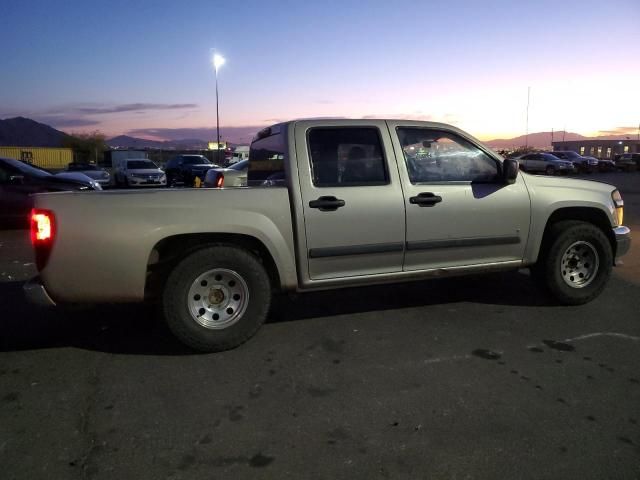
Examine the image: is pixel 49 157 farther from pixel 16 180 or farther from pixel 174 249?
pixel 174 249

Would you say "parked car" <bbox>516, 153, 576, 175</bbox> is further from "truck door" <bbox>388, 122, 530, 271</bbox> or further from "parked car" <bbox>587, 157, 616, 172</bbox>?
"truck door" <bbox>388, 122, 530, 271</bbox>

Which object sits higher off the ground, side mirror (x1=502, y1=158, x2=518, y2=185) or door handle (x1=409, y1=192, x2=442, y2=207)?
side mirror (x1=502, y1=158, x2=518, y2=185)

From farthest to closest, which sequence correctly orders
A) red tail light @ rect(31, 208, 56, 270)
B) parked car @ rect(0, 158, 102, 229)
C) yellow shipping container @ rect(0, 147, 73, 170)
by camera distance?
yellow shipping container @ rect(0, 147, 73, 170) → parked car @ rect(0, 158, 102, 229) → red tail light @ rect(31, 208, 56, 270)

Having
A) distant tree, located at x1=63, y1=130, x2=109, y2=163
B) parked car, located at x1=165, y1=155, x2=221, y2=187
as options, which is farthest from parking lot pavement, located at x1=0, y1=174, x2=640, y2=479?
distant tree, located at x1=63, y1=130, x2=109, y2=163

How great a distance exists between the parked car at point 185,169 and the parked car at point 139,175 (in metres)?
1.97

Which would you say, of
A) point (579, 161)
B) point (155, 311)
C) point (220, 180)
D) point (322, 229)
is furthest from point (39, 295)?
point (579, 161)

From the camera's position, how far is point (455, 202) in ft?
15.1

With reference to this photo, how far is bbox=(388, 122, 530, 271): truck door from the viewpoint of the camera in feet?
14.8

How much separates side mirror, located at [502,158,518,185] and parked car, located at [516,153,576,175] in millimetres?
33080

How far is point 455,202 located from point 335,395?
2140mm

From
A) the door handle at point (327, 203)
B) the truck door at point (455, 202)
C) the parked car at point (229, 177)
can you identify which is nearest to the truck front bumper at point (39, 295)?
the door handle at point (327, 203)

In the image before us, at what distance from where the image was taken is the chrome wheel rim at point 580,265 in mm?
5176

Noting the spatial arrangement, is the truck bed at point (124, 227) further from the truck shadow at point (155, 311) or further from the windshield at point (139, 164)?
the windshield at point (139, 164)

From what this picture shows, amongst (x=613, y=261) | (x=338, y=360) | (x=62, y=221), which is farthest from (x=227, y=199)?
(x=613, y=261)
